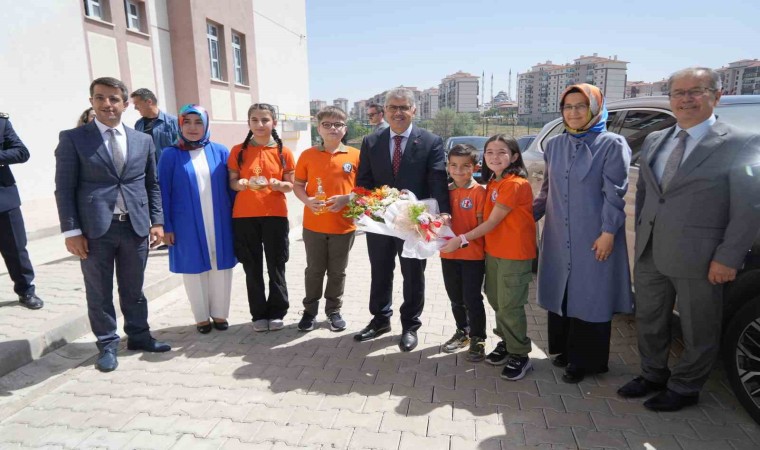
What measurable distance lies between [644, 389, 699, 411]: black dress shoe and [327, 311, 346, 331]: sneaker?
251cm

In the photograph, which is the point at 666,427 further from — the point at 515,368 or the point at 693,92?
the point at 693,92

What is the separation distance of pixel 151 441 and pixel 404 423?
152cm

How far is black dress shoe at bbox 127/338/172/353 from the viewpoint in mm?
3936

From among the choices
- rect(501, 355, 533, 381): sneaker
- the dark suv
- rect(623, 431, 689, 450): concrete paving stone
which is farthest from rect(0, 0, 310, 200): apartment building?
the dark suv

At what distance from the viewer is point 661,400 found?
9.55 feet

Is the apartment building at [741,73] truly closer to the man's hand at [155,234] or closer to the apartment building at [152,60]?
the apartment building at [152,60]

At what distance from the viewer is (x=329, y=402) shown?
10.2 feet

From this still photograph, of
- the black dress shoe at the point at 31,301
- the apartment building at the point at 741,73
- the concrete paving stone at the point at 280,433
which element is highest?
the apartment building at the point at 741,73

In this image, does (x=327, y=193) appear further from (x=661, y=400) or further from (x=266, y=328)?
(x=661, y=400)

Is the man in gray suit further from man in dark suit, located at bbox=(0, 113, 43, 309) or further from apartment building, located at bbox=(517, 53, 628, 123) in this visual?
apartment building, located at bbox=(517, 53, 628, 123)

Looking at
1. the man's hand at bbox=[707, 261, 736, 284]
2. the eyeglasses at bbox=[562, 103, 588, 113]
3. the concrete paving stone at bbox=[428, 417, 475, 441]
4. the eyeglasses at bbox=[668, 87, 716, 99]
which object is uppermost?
the eyeglasses at bbox=[668, 87, 716, 99]

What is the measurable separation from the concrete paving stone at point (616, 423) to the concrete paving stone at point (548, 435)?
21 cm

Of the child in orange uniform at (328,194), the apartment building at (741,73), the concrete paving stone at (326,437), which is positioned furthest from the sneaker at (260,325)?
the apartment building at (741,73)

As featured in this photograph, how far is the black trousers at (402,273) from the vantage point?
384 cm
